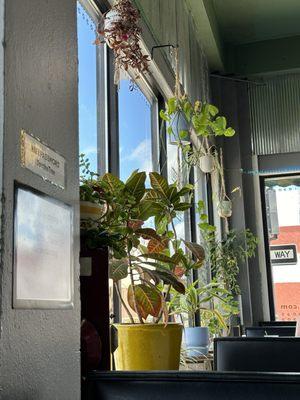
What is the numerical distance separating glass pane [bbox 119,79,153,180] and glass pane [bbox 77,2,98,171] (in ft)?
0.88

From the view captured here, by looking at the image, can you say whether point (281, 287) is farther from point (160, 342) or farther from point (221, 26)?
point (160, 342)

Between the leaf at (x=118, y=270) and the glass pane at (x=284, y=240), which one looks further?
the glass pane at (x=284, y=240)

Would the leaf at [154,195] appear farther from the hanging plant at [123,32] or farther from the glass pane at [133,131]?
the glass pane at [133,131]

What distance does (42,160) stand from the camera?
3.65 ft

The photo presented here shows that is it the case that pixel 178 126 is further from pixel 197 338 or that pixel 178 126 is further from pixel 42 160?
pixel 42 160

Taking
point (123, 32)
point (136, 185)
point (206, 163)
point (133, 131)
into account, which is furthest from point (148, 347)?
point (206, 163)

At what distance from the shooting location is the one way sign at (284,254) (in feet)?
21.2

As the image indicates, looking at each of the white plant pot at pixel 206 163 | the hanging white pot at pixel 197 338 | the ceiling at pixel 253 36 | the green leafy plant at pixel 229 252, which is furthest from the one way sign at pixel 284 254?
the hanging white pot at pixel 197 338

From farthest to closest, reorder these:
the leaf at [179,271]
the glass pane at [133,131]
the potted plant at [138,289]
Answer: the glass pane at [133,131] < the leaf at [179,271] < the potted plant at [138,289]

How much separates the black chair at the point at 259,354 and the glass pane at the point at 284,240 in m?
5.15

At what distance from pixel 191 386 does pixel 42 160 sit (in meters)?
0.56

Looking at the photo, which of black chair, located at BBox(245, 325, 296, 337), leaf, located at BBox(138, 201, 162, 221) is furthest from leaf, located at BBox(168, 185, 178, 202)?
black chair, located at BBox(245, 325, 296, 337)

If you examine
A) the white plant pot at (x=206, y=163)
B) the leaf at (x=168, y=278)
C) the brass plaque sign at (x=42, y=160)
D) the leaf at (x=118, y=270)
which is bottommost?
the leaf at (x=168, y=278)

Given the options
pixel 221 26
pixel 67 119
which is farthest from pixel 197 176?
pixel 67 119
